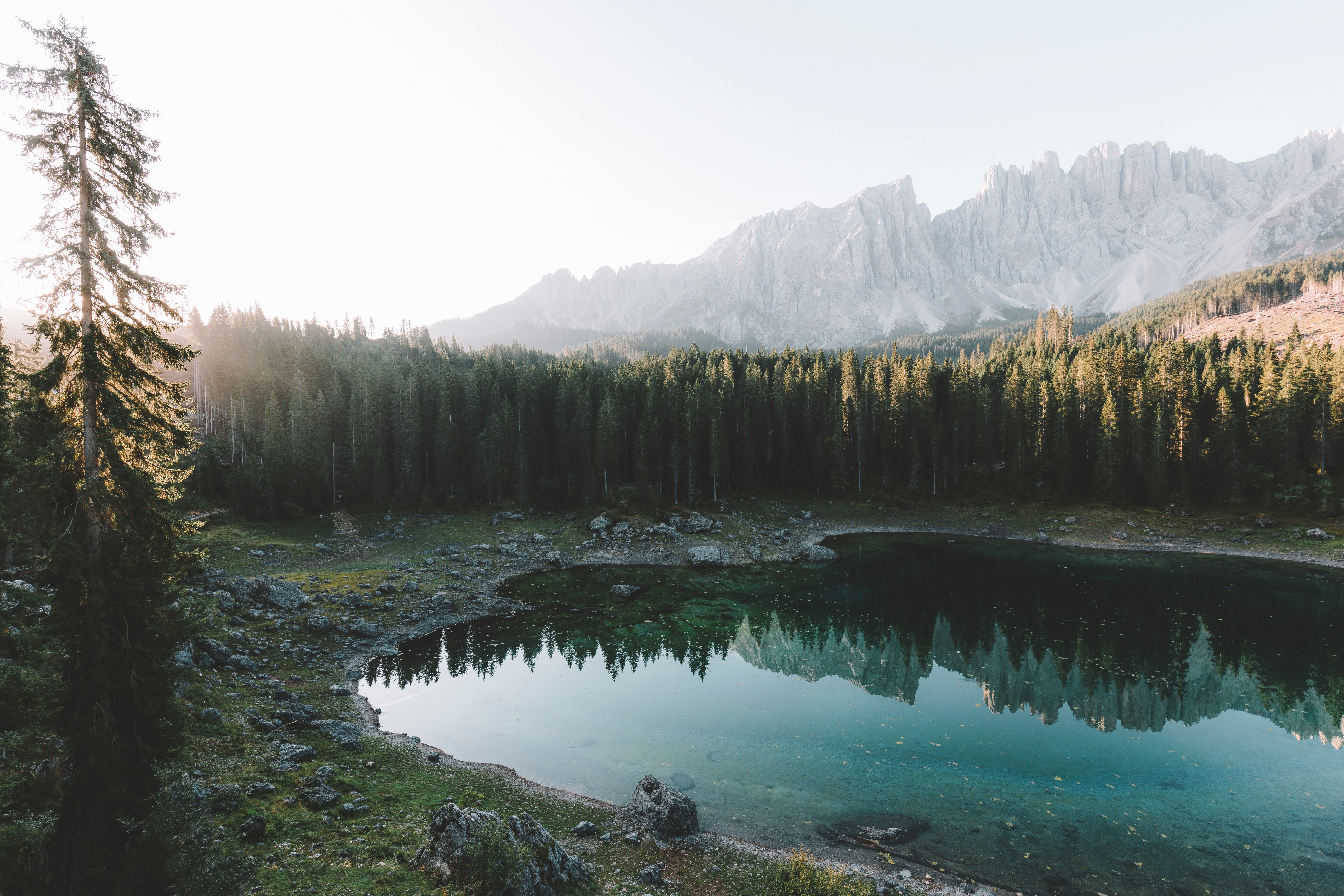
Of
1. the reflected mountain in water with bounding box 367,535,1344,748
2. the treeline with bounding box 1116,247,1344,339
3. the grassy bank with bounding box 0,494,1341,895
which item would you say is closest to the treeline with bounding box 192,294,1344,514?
the reflected mountain in water with bounding box 367,535,1344,748

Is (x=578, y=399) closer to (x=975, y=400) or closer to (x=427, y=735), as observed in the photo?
(x=427, y=735)

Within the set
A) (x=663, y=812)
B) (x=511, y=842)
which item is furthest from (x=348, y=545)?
(x=511, y=842)

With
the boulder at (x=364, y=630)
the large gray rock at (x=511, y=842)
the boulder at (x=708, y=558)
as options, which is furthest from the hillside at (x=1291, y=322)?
the boulder at (x=364, y=630)

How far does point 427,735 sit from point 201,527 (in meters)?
17.4

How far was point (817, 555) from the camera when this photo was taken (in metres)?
67.4

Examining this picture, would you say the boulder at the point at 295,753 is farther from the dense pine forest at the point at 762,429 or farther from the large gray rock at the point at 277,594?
the dense pine forest at the point at 762,429

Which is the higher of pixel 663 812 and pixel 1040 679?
pixel 663 812

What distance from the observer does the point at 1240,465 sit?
242 ft

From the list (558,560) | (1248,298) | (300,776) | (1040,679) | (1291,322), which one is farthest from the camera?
(1248,298)

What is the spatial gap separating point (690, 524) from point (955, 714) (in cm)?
4503

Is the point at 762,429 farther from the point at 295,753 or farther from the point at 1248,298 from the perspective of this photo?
the point at 1248,298

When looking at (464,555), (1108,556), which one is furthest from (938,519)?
(464,555)

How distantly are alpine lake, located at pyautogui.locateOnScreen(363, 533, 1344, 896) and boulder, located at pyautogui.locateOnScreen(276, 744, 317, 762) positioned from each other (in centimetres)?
647

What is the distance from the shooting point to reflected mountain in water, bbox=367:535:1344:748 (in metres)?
32.8
